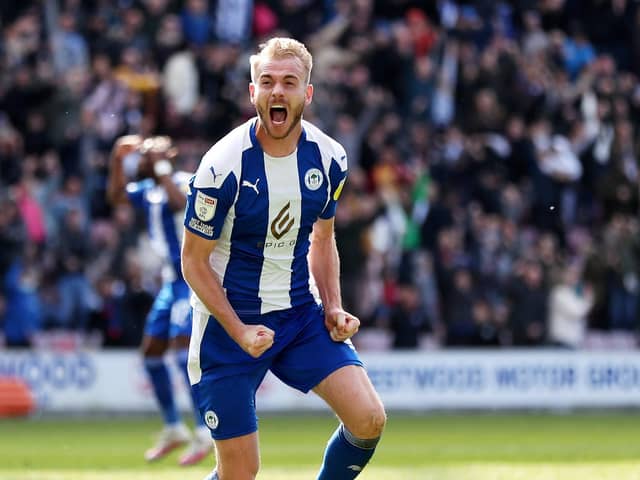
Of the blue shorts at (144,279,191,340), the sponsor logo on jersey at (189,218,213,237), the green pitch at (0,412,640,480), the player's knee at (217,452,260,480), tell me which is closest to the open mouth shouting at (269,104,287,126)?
the sponsor logo on jersey at (189,218,213,237)

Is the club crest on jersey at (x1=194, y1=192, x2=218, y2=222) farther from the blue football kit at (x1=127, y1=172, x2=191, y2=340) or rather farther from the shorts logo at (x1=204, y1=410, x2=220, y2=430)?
the blue football kit at (x1=127, y1=172, x2=191, y2=340)

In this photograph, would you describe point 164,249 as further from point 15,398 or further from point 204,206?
point 15,398

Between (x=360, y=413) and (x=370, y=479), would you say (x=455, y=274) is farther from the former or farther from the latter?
(x=360, y=413)

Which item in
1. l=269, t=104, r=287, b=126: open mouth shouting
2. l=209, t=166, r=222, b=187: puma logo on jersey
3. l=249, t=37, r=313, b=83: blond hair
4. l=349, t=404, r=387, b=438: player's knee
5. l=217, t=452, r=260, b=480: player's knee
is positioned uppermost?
l=249, t=37, r=313, b=83: blond hair

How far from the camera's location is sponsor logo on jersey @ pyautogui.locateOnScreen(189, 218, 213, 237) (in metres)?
6.74

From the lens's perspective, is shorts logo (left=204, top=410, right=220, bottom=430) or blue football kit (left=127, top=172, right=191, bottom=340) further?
blue football kit (left=127, top=172, right=191, bottom=340)

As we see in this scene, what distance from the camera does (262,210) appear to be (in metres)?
6.84

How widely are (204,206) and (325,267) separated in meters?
0.88

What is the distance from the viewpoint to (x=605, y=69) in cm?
2272

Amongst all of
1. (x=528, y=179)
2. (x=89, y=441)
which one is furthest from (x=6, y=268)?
(x=528, y=179)

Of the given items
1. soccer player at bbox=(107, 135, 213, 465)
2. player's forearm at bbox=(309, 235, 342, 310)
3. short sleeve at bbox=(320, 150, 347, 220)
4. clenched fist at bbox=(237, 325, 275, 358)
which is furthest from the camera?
soccer player at bbox=(107, 135, 213, 465)

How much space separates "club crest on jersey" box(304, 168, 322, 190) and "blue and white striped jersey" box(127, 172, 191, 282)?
501cm

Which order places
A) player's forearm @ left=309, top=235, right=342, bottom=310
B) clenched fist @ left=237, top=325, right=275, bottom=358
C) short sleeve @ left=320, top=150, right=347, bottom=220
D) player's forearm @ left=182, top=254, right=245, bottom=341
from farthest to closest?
player's forearm @ left=309, top=235, right=342, bottom=310, short sleeve @ left=320, top=150, right=347, bottom=220, player's forearm @ left=182, top=254, right=245, bottom=341, clenched fist @ left=237, top=325, right=275, bottom=358

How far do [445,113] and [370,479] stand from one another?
12.3 m
